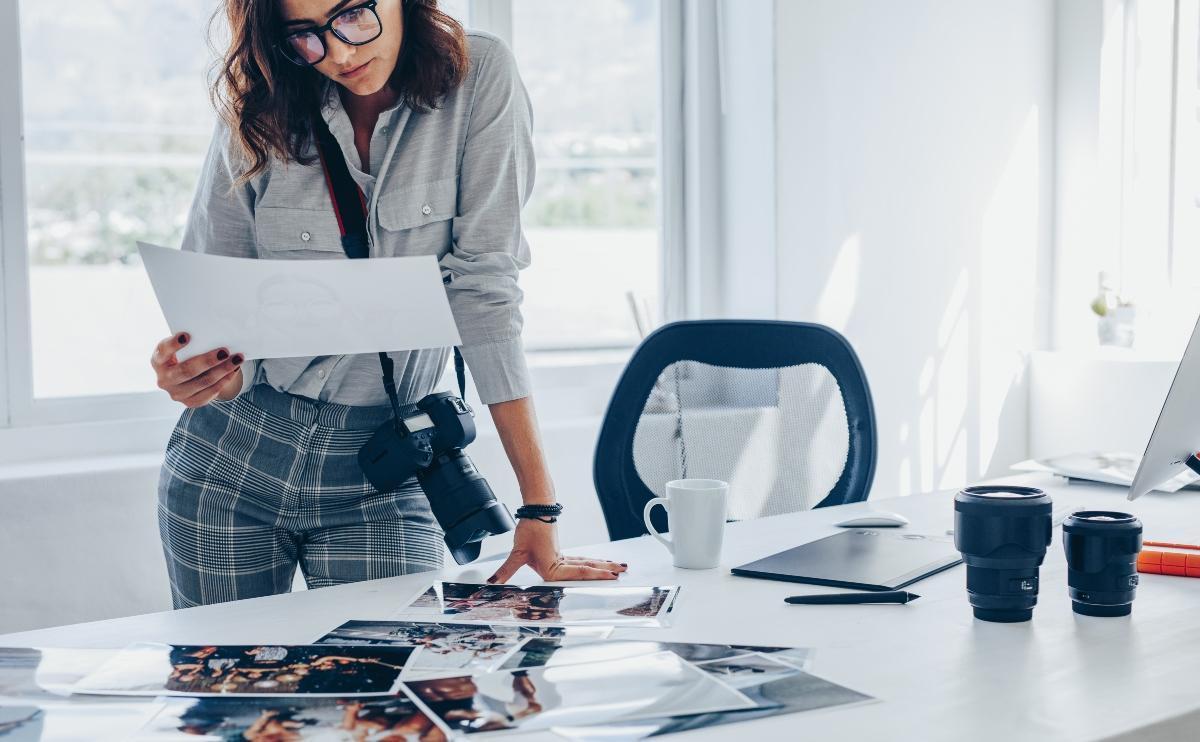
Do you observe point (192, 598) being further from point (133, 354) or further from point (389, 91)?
point (133, 354)

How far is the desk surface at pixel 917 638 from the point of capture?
0.87m

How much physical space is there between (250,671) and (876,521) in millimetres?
881

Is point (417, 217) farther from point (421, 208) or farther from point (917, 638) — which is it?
point (917, 638)

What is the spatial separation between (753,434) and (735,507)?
0.39 feet

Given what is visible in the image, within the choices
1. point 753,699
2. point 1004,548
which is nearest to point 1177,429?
point 1004,548

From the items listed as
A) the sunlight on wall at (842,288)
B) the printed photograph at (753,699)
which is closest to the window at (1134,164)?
the sunlight on wall at (842,288)

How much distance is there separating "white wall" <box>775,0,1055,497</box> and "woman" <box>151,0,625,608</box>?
1.43 m

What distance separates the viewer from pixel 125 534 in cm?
216

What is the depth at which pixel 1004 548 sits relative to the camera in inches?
43.2

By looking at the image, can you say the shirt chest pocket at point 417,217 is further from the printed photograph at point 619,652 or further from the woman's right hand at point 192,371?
the printed photograph at point 619,652

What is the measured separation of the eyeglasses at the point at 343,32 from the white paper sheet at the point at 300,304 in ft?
1.13

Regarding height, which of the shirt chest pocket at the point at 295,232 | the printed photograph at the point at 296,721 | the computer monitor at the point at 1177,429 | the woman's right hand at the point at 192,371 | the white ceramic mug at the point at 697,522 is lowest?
the printed photograph at the point at 296,721

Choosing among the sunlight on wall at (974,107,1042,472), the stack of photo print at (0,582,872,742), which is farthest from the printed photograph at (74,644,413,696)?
the sunlight on wall at (974,107,1042,472)

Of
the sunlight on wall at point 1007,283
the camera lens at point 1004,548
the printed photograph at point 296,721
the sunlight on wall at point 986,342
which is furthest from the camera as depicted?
the sunlight on wall at point 1007,283
